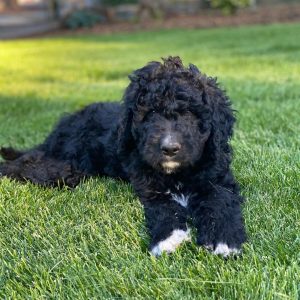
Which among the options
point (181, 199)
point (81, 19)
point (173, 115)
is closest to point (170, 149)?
point (173, 115)

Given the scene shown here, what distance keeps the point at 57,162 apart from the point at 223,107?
1.75 meters

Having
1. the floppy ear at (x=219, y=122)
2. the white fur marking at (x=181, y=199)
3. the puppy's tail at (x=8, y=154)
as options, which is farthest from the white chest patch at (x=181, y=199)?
the puppy's tail at (x=8, y=154)

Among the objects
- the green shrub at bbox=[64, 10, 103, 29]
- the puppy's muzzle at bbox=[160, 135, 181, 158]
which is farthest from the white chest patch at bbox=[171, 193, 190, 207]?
the green shrub at bbox=[64, 10, 103, 29]

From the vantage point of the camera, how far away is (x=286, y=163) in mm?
4668

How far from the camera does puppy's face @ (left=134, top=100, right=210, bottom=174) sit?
11.6 feet

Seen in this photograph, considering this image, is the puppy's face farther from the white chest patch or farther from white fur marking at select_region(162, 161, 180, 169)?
the white chest patch

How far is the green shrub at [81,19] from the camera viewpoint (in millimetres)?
28391

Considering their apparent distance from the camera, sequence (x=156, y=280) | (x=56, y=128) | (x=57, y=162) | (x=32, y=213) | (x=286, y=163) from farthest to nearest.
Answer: (x=56, y=128), (x=57, y=162), (x=286, y=163), (x=32, y=213), (x=156, y=280)

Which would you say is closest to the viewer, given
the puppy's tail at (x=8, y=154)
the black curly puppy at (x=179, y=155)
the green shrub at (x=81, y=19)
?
the black curly puppy at (x=179, y=155)

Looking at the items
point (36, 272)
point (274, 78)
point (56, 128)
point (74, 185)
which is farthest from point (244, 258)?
point (274, 78)

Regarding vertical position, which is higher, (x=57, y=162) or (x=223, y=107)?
(x=223, y=107)

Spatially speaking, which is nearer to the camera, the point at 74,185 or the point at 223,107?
the point at 223,107

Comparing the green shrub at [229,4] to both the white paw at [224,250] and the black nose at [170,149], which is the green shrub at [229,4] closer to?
the black nose at [170,149]

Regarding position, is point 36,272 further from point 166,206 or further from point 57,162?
point 57,162
